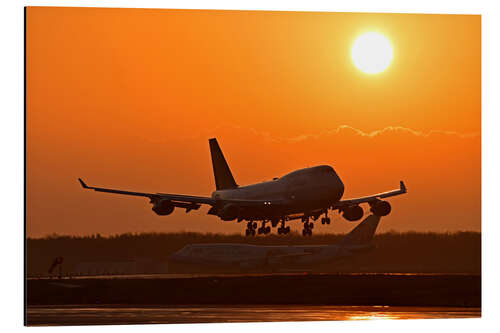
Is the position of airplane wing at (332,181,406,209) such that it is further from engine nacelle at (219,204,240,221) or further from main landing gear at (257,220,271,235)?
engine nacelle at (219,204,240,221)

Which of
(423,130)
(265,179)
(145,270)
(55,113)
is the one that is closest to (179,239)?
(145,270)

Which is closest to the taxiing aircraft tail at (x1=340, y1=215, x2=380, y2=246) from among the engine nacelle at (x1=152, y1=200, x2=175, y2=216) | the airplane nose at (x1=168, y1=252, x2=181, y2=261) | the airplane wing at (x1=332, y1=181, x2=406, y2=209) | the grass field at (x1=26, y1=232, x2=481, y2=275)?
the grass field at (x1=26, y1=232, x2=481, y2=275)

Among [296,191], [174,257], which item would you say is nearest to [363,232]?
[296,191]

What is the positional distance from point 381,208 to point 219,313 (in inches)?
167

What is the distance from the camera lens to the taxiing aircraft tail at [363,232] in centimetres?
2058

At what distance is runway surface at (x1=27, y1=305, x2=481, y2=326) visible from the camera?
66.0 feet

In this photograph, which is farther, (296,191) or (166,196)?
(296,191)

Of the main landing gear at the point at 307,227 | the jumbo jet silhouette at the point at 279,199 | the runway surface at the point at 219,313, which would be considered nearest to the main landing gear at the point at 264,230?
the jumbo jet silhouette at the point at 279,199

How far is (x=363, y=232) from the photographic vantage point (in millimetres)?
21172

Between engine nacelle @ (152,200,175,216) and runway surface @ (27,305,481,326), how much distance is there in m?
2.12

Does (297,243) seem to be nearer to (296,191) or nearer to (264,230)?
(264,230)

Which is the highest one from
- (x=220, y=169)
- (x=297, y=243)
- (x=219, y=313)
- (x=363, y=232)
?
(x=220, y=169)

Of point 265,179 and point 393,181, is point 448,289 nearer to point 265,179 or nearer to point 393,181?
point 393,181

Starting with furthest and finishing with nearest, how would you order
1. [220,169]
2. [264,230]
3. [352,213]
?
[264,230]
[352,213]
[220,169]
